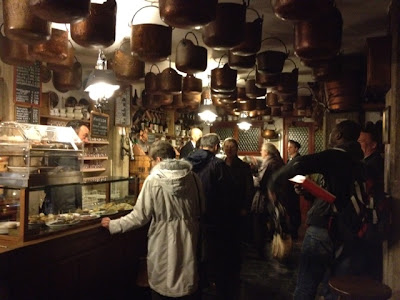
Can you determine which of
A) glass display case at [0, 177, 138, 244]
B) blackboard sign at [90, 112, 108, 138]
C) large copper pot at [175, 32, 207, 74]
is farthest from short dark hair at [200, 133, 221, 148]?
blackboard sign at [90, 112, 108, 138]

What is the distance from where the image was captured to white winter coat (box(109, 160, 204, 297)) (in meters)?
3.21

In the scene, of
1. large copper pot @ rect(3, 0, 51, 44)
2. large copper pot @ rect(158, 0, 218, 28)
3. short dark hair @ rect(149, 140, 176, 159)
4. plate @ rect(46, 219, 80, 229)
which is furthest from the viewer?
short dark hair @ rect(149, 140, 176, 159)

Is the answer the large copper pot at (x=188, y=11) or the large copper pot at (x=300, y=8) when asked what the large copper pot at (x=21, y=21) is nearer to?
the large copper pot at (x=188, y=11)

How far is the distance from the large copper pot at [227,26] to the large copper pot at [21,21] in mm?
1088

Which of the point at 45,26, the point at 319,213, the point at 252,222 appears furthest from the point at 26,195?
the point at 252,222

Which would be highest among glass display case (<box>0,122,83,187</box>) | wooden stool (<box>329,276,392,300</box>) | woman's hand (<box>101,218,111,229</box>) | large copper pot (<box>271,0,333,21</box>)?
large copper pot (<box>271,0,333,21</box>)

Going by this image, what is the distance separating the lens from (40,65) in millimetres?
5816

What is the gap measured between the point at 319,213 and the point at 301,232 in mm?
5668

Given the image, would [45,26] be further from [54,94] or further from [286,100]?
[54,94]

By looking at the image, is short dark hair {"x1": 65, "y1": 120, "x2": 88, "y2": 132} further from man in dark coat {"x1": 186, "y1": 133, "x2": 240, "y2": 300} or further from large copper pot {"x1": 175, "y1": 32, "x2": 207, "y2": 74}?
large copper pot {"x1": 175, "y1": 32, "x2": 207, "y2": 74}

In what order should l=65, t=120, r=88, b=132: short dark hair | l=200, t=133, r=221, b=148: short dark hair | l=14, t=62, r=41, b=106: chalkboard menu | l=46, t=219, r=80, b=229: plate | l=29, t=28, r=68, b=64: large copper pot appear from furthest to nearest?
l=65, t=120, r=88, b=132: short dark hair, l=14, t=62, r=41, b=106: chalkboard menu, l=200, t=133, r=221, b=148: short dark hair, l=46, t=219, r=80, b=229: plate, l=29, t=28, r=68, b=64: large copper pot

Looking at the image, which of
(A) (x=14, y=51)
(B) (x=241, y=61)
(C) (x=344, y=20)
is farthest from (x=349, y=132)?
(A) (x=14, y=51)

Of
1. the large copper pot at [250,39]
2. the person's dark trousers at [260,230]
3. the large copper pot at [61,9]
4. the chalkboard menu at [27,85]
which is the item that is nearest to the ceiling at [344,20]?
the large copper pot at [250,39]

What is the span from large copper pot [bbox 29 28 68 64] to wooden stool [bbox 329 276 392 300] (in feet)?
9.44
